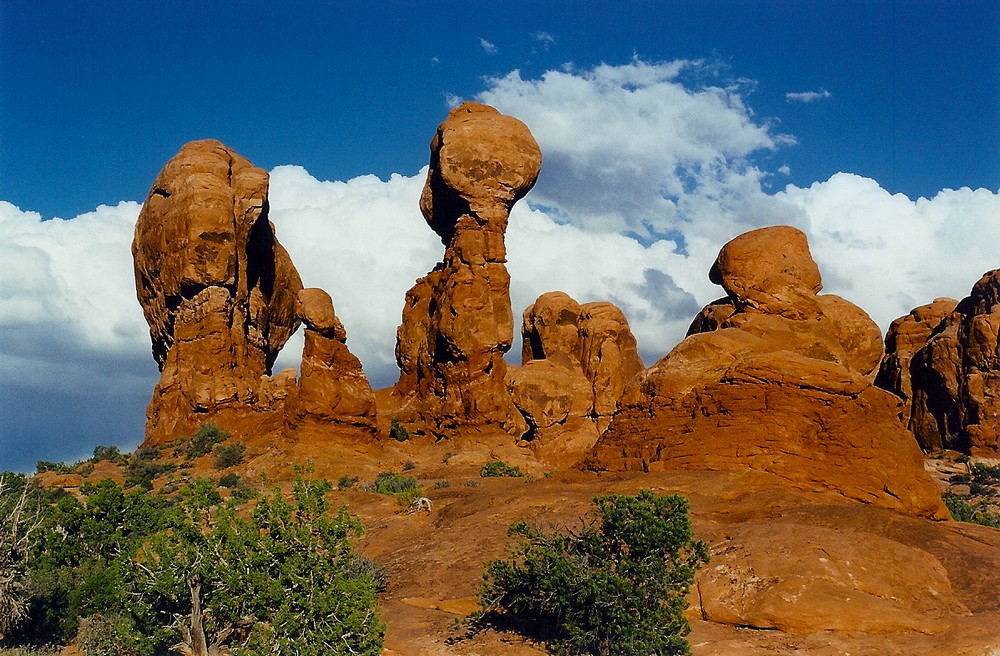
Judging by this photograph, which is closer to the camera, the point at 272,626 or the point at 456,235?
the point at 272,626

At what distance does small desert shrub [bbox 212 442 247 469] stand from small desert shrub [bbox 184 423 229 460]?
62 centimetres

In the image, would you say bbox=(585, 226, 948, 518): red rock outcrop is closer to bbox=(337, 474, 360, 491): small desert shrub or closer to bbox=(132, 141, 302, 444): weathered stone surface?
bbox=(337, 474, 360, 491): small desert shrub

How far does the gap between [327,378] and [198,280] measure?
9104mm

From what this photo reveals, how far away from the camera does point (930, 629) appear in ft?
38.6

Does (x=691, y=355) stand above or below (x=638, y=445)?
above

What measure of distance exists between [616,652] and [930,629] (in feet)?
14.8

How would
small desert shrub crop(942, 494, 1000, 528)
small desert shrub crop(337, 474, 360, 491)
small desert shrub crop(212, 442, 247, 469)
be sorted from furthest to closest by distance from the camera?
small desert shrub crop(212, 442, 247, 469), small desert shrub crop(337, 474, 360, 491), small desert shrub crop(942, 494, 1000, 528)

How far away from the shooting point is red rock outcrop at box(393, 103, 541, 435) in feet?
149

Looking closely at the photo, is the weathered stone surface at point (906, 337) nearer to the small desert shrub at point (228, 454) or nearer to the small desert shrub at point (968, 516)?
the small desert shrub at point (968, 516)

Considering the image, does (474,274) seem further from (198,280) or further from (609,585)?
(609,585)

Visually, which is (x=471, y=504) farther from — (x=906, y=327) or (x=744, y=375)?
(x=906, y=327)

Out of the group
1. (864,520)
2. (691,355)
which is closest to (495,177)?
(691,355)

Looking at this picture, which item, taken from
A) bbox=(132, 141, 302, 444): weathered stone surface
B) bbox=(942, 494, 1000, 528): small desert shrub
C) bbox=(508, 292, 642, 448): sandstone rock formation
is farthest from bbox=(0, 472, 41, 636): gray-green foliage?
bbox=(508, 292, 642, 448): sandstone rock formation

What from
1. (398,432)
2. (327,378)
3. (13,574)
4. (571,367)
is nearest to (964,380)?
(571,367)
